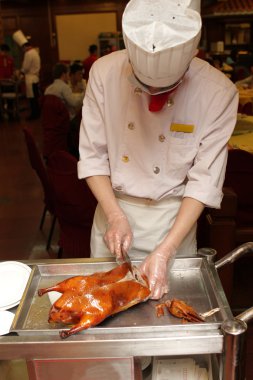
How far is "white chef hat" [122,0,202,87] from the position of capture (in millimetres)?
1012

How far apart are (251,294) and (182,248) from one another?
1.42 meters

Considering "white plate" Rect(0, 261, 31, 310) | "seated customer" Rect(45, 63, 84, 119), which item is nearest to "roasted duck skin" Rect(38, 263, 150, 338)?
"white plate" Rect(0, 261, 31, 310)

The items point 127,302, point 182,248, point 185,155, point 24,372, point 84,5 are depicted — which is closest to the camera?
point 127,302

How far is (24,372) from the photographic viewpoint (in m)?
1.12

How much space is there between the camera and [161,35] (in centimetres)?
101

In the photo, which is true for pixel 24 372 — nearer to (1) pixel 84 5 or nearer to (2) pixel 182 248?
(2) pixel 182 248

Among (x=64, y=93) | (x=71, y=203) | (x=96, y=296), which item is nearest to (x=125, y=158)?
(x=96, y=296)

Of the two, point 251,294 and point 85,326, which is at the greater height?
point 85,326

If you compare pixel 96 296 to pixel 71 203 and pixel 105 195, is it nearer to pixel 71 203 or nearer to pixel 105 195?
pixel 105 195

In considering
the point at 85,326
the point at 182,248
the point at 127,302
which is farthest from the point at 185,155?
the point at 85,326

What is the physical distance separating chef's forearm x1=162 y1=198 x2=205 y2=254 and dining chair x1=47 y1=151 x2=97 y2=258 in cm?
111

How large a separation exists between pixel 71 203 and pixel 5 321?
1.46m

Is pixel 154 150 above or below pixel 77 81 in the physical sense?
above

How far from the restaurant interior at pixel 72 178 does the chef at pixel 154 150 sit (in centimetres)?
24
